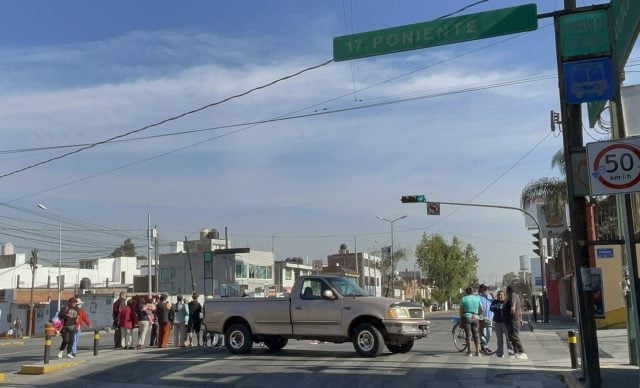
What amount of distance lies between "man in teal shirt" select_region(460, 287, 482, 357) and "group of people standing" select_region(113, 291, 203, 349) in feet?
27.7

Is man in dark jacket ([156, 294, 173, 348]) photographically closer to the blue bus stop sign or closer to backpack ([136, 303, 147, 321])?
backpack ([136, 303, 147, 321])

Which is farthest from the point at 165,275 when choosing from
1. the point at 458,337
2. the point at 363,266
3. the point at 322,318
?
the point at 322,318

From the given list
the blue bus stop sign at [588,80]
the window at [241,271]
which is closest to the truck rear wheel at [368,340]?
the blue bus stop sign at [588,80]

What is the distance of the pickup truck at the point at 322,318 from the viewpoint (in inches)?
593

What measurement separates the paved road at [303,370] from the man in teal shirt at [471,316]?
1.63 feet

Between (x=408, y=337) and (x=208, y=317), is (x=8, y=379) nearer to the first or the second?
(x=208, y=317)

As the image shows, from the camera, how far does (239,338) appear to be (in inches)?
656

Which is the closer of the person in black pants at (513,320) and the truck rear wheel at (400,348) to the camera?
the person in black pants at (513,320)

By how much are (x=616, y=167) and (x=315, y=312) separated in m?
9.14

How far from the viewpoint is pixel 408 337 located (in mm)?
15023

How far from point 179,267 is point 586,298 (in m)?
65.0

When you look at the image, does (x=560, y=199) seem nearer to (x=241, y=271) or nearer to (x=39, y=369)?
(x=39, y=369)

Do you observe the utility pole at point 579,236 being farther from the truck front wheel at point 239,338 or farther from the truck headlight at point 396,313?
the truck front wheel at point 239,338

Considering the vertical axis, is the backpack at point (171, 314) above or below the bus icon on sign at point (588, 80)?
below
